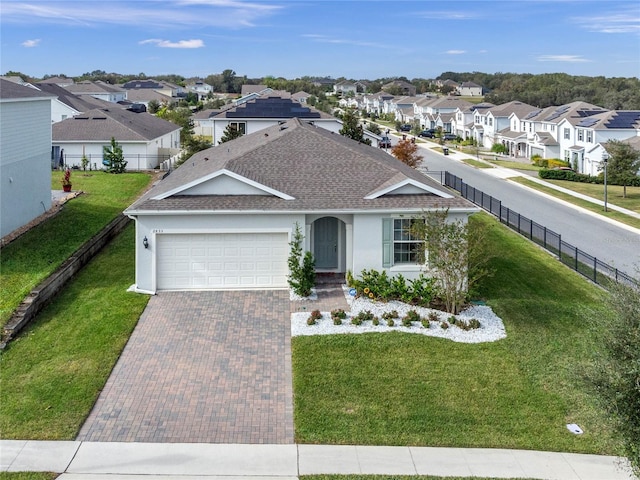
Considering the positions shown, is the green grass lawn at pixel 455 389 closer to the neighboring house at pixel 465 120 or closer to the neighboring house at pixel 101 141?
the neighboring house at pixel 101 141

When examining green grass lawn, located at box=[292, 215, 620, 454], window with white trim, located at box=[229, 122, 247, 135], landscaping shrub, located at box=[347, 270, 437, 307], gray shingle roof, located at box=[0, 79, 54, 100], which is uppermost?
window with white trim, located at box=[229, 122, 247, 135]

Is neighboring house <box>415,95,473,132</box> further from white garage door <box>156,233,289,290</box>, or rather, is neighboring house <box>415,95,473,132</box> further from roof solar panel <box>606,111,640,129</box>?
white garage door <box>156,233,289,290</box>

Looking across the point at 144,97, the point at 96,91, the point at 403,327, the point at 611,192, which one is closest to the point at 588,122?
the point at 611,192

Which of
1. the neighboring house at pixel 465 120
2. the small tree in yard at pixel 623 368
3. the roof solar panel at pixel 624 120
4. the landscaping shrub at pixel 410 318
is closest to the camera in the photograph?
the small tree in yard at pixel 623 368

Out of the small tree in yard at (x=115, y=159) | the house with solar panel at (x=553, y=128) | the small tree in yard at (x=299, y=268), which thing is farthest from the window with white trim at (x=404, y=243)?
the house with solar panel at (x=553, y=128)

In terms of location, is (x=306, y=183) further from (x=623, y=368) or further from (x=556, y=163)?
(x=556, y=163)

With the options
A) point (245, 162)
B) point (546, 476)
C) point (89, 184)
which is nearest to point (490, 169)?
point (89, 184)

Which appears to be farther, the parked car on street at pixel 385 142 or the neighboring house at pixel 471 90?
the neighboring house at pixel 471 90

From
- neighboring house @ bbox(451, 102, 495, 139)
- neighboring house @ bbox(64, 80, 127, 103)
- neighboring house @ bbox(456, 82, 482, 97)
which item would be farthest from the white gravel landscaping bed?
neighboring house @ bbox(456, 82, 482, 97)
